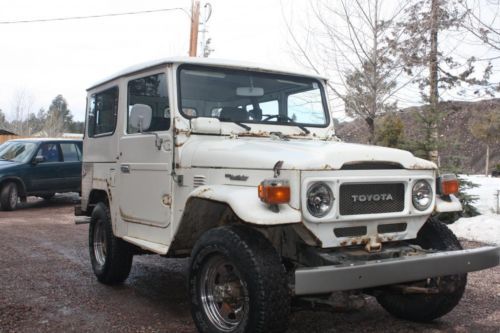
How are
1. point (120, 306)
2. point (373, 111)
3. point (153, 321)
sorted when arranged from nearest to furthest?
point (153, 321) → point (120, 306) → point (373, 111)

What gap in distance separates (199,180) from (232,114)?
871mm

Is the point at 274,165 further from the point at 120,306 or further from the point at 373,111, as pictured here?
the point at 373,111

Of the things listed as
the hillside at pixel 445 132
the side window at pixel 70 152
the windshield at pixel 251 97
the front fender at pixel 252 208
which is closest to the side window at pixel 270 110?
the windshield at pixel 251 97

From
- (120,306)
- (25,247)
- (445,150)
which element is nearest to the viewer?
(120,306)

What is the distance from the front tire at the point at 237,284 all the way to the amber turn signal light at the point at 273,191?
0.33 m

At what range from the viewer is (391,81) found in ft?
41.1

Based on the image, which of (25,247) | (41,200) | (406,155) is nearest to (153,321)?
(406,155)

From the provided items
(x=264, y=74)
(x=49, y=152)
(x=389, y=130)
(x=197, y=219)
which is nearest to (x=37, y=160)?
(x=49, y=152)

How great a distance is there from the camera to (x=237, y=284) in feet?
12.4

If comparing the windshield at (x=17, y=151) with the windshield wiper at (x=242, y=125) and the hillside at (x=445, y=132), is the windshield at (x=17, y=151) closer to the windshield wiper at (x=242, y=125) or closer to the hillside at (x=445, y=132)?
the hillside at (x=445, y=132)

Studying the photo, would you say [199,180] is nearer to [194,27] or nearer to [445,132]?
[445,132]

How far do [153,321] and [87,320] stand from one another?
57 centimetres

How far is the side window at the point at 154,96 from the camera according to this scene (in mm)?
4828

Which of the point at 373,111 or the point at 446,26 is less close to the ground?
the point at 446,26
